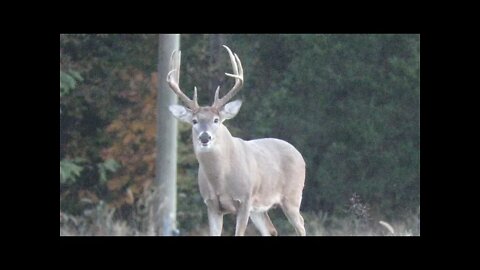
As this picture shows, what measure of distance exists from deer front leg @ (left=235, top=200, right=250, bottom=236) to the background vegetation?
29.3 ft

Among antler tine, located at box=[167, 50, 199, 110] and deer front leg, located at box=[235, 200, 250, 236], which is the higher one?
antler tine, located at box=[167, 50, 199, 110]

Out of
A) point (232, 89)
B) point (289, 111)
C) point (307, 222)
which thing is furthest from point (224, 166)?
point (289, 111)

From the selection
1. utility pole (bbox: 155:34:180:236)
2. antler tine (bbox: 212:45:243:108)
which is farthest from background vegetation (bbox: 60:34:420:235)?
antler tine (bbox: 212:45:243:108)

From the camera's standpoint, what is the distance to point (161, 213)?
14992mm

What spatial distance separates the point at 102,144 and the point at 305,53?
3.54m

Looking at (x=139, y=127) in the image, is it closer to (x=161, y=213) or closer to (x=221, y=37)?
(x=221, y=37)

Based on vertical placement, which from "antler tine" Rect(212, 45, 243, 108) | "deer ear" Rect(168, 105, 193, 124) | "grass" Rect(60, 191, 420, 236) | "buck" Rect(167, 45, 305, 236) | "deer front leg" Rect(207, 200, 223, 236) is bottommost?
"grass" Rect(60, 191, 420, 236)

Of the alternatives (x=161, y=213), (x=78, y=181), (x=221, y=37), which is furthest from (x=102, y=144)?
(x=161, y=213)

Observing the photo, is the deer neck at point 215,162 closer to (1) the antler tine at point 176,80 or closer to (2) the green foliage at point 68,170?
(1) the antler tine at point 176,80

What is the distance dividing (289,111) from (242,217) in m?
9.96

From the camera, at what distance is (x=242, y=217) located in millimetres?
9484

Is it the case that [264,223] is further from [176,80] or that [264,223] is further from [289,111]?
[289,111]

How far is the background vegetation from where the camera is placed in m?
18.7

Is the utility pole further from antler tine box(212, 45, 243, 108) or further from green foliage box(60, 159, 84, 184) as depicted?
antler tine box(212, 45, 243, 108)
